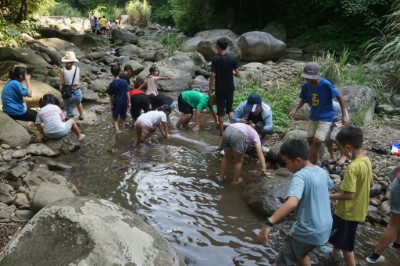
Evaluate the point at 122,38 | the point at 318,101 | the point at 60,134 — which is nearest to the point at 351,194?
the point at 318,101

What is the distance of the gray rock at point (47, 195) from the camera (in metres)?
4.27

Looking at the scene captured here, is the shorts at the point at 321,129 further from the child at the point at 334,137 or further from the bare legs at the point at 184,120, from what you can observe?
the bare legs at the point at 184,120

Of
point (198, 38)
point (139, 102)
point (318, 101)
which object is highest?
point (198, 38)

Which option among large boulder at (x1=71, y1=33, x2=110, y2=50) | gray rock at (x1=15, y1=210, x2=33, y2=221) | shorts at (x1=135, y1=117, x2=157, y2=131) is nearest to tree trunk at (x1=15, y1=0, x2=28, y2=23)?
large boulder at (x1=71, y1=33, x2=110, y2=50)

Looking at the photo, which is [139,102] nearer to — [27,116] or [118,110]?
[118,110]

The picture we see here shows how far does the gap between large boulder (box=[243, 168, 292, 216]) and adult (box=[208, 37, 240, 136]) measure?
2.28 m

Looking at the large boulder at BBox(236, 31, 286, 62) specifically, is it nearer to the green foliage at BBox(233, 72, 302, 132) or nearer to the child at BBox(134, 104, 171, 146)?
the green foliage at BBox(233, 72, 302, 132)

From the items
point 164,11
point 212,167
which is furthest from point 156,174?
point 164,11

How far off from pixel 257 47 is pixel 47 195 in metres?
12.3

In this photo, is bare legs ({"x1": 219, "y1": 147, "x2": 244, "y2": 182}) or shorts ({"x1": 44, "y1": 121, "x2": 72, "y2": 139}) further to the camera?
shorts ({"x1": 44, "y1": 121, "x2": 72, "y2": 139})

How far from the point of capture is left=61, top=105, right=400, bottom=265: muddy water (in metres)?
4.19

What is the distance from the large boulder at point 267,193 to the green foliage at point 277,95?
252cm

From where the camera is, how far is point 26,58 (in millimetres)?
10922

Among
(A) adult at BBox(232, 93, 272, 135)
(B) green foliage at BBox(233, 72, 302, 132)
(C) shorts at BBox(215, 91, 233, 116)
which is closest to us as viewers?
(A) adult at BBox(232, 93, 272, 135)
